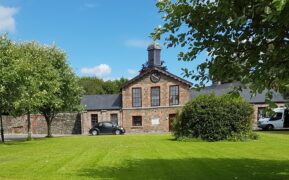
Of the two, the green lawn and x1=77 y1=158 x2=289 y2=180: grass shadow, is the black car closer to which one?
the green lawn

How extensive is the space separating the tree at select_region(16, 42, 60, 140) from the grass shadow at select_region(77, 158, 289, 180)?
54.6 feet

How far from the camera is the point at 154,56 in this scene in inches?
2496

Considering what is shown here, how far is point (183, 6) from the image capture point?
448 inches

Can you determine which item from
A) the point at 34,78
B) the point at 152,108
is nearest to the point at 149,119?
the point at 152,108

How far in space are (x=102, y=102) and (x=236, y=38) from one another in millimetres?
51520

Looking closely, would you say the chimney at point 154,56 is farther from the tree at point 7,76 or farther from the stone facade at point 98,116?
the tree at point 7,76

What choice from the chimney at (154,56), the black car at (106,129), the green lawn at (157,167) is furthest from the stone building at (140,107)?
the green lawn at (157,167)

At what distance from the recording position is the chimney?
63.1 meters

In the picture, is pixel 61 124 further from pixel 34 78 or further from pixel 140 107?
pixel 34 78

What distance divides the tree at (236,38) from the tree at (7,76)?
18795 millimetres

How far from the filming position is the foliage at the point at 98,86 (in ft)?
296

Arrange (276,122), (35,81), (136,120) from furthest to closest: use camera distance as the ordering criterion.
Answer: (136,120), (276,122), (35,81)

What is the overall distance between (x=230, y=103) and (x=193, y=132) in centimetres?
316

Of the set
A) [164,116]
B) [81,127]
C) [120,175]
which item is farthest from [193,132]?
[81,127]
